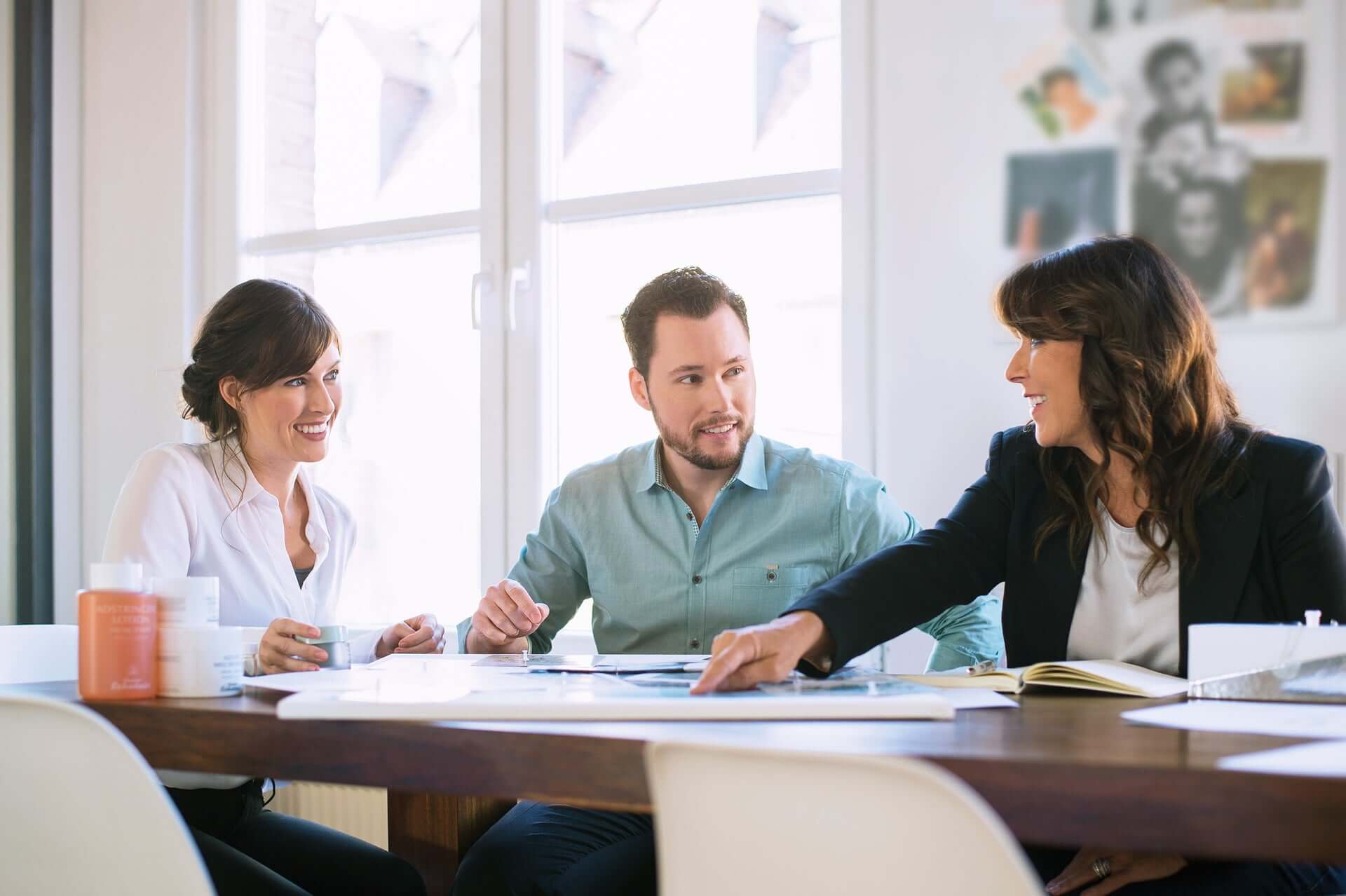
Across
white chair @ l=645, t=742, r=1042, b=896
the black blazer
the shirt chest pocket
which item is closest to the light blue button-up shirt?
the shirt chest pocket

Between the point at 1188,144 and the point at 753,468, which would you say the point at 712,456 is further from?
the point at 1188,144

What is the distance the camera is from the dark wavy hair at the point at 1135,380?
1.66 metres

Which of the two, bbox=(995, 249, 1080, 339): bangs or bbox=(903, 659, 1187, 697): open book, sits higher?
bbox=(995, 249, 1080, 339): bangs

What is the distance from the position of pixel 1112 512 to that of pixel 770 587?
0.58 m

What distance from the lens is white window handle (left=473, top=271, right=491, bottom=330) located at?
9.88ft

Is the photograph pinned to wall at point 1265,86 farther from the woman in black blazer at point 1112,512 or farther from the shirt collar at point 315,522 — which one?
the shirt collar at point 315,522

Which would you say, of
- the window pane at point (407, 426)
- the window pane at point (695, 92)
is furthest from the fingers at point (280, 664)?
the window pane at point (695, 92)

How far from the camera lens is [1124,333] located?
1715mm

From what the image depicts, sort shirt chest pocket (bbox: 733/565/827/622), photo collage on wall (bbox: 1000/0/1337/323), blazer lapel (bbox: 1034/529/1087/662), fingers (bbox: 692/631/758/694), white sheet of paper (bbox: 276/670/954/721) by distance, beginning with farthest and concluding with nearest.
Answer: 1. photo collage on wall (bbox: 1000/0/1337/323)
2. shirt chest pocket (bbox: 733/565/827/622)
3. blazer lapel (bbox: 1034/529/1087/662)
4. fingers (bbox: 692/631/758/694)
5. white sheet of paper (bbox: 276/670/954/721)

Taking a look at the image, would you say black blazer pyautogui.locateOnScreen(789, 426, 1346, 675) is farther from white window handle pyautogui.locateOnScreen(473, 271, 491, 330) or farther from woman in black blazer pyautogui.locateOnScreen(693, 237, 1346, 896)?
white window handle pyautogui.locateOnScreen(473, 271, 491, 330)

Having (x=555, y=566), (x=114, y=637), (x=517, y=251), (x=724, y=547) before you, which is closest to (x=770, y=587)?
(x=724, y=547)

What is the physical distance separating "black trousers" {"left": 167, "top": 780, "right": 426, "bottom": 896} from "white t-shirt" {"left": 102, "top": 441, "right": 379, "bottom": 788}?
0.26 metres

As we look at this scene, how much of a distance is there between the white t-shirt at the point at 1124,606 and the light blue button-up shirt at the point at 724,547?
1.08ft

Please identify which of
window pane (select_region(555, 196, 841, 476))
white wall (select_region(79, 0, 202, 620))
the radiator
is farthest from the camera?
white wall (select_region(79, 0, 202, 620))
